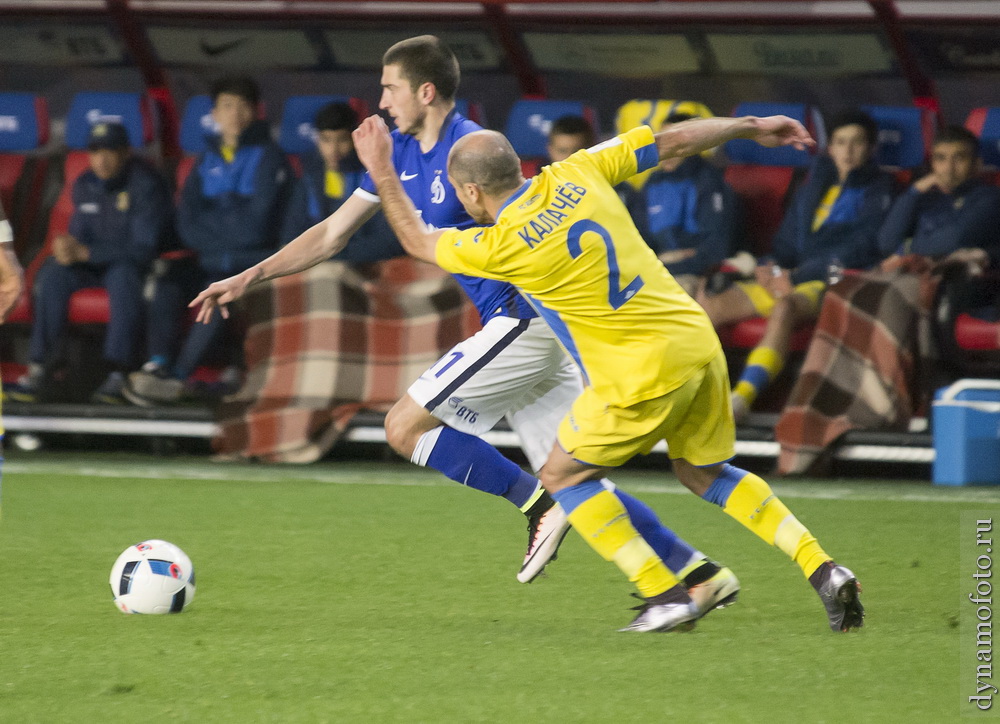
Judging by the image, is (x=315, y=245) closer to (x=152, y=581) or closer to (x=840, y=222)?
(x=152, y=581)

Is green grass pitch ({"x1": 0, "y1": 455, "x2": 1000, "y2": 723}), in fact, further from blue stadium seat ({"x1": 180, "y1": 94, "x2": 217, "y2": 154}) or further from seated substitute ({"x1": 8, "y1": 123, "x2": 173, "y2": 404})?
blue stadium seat ({"x1": 180, "y1": 94, "x2": 217, "y2": 154})

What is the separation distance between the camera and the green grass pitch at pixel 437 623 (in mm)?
3379

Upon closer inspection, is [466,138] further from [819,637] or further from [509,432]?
[509,432]

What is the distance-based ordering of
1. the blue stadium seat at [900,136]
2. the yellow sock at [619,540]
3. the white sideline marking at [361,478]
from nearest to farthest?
the yellow sock at [619,540] < the white sideline marking at [361,478] < the blue stadium seat at [900,136]

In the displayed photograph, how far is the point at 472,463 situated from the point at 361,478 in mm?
2860

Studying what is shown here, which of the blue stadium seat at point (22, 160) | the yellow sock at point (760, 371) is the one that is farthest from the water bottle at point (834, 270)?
the blue stadium seat at point (22, 160)

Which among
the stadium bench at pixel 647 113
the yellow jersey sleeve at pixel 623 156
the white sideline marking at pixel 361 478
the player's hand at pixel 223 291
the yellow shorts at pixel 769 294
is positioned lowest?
the white sideline marking at pixel 361 478

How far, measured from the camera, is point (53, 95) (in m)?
10.0

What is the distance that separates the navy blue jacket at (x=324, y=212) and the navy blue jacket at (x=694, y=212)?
1.38 m

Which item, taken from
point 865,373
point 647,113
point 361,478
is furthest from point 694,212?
point 361,478

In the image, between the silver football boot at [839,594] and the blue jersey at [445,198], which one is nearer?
the silver football boot at [839,594]

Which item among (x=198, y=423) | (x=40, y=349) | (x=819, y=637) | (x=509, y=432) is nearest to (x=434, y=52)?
(x=819, y=637)

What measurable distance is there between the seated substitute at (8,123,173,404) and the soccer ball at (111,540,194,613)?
4.05 m

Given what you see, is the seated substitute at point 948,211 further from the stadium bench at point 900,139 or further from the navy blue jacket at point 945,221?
the stadium bench at point 900,139
